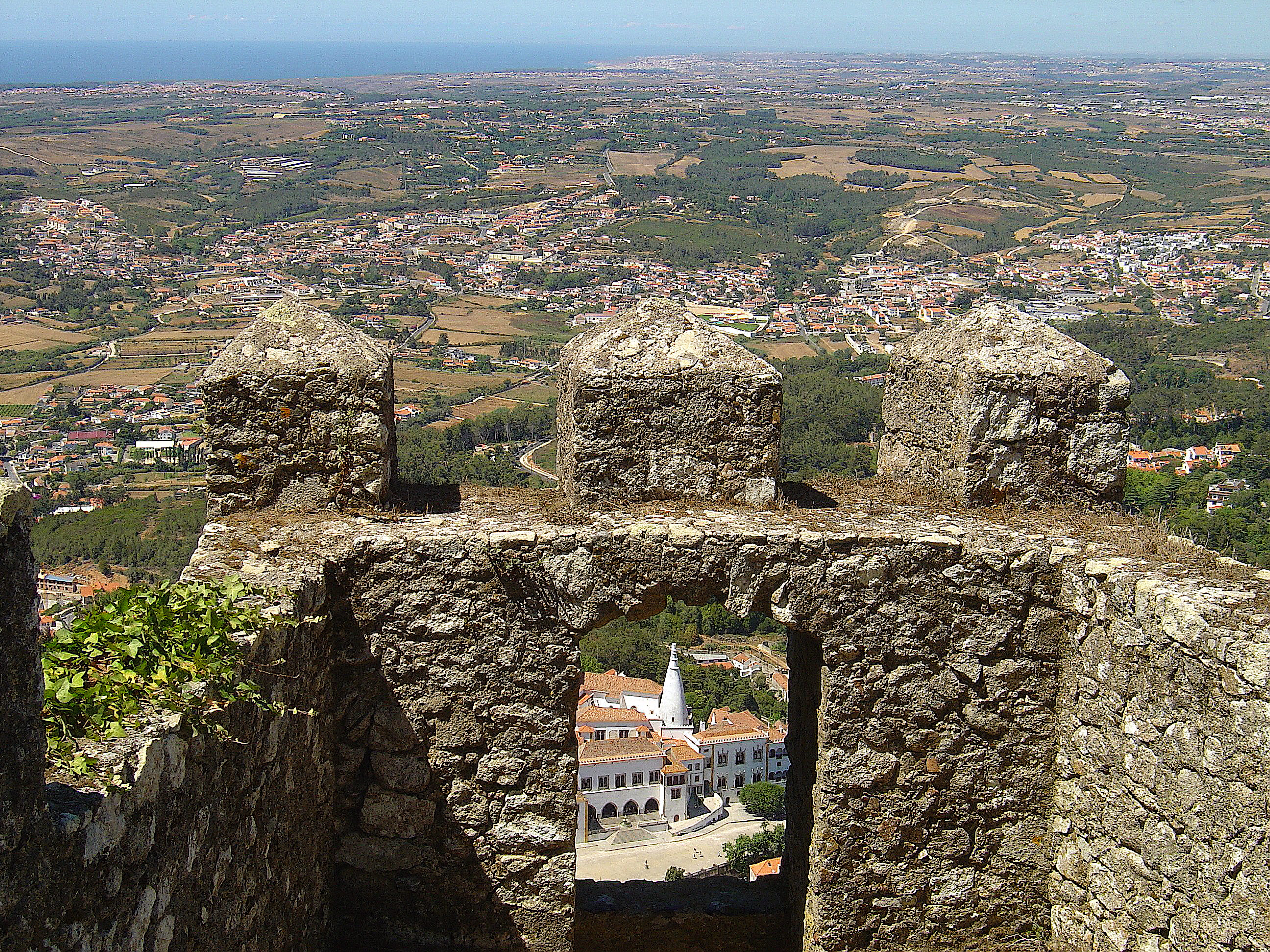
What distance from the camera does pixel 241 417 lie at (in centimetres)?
487

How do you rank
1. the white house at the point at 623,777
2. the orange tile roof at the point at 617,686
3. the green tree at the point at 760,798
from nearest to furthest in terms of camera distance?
the white house at the point at 623,777, the green tree at the point at 760,798, the orange tile roof at the point at 617,686

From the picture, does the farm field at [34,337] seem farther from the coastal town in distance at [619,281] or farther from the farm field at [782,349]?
the farm field at [782,349]

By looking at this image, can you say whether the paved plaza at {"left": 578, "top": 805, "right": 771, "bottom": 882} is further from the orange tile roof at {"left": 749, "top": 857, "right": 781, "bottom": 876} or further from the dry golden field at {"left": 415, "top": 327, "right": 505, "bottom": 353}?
the dry golden field at {"left": 415, "top": 327, "right": 505, "bottom": 353}

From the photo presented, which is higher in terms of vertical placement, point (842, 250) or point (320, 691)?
point (320, 691)

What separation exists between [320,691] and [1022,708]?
3.02 m

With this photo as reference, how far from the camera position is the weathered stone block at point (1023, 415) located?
5168 mm

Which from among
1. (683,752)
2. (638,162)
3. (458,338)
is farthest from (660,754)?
(638,162)

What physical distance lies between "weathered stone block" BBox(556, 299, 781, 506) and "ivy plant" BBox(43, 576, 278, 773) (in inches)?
65.2

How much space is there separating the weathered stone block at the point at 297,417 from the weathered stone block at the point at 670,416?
0.88 metres

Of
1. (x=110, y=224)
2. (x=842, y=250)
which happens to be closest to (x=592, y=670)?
(x=842, y=250)

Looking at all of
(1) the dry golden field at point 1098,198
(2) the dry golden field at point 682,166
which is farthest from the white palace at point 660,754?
(2) the dry golden field at point 682,166

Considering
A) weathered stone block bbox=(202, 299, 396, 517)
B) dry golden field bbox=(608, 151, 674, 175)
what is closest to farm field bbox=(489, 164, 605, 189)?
dry golden field bbox=(608, 151, 674, 175)

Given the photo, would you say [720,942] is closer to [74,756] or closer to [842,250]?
[74,756]

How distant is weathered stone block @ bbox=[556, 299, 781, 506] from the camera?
4898 millimetres
